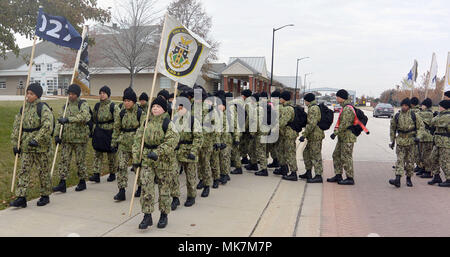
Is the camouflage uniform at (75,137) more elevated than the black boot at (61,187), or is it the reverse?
the camouflage uniform at (75,137)

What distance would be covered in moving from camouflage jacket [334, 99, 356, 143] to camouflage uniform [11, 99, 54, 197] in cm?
589

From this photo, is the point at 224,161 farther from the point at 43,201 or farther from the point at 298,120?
the point at 43,201

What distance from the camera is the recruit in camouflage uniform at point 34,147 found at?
18.3 feet

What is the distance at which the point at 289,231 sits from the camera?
16.5ft

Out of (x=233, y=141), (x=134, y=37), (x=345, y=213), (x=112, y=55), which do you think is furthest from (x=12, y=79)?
(x=345, y=213)

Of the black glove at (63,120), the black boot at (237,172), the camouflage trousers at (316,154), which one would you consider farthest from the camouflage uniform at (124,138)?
the camouflage trousers at (316,154)

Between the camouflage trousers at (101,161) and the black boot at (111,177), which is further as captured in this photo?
the black boot at (111,177)

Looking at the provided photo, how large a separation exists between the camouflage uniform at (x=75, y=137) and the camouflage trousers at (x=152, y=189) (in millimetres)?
2446

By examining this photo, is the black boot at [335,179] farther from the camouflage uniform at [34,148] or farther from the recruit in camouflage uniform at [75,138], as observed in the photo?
the camouflage uniform at [34,148]

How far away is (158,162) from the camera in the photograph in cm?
490

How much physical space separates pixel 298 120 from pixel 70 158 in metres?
5.11

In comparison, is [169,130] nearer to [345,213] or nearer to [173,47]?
[173,47]

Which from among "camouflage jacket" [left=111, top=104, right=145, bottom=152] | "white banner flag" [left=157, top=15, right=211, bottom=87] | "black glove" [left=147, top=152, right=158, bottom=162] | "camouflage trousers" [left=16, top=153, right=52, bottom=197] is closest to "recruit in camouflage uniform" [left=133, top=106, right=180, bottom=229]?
"black glove" [left=147, top=152, right=158, bottom=162]

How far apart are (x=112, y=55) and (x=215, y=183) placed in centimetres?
2388
